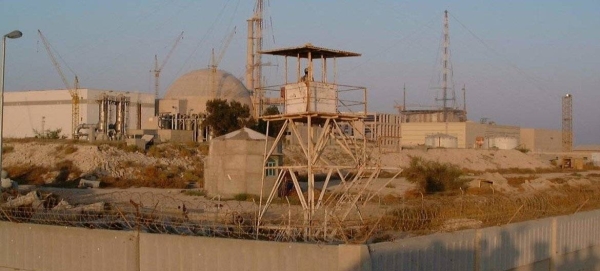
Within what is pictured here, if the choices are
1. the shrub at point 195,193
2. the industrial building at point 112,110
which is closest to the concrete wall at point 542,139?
the industrial building at point 112,110

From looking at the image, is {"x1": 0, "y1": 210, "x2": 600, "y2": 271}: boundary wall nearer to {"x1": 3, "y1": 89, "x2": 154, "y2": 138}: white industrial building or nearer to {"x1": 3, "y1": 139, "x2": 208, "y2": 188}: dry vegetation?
{"x1": 3, "y1": 139, "x2": 208, "y2": 188}: dry vegetation

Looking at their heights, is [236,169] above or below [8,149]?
below

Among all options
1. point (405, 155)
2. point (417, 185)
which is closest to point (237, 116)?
point (405, 155)

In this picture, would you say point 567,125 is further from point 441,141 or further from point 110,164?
A: point 110,164

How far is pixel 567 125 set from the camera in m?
114

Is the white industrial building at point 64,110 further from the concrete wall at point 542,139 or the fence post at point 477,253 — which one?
the fence post at point 477,253

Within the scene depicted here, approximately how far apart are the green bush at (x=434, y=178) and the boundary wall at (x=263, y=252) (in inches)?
1034

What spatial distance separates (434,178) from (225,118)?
108 feet

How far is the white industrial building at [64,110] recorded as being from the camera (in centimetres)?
8150

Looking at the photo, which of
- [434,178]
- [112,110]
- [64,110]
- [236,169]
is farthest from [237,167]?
[64,110]

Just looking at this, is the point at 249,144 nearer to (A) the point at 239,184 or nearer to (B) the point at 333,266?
(A) the point at 239,184

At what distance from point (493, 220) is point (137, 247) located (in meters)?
7.44

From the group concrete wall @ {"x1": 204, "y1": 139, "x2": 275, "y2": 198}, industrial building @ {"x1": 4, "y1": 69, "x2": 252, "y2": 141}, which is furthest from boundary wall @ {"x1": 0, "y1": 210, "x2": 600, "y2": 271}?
industrial building @ {"x1": 4, "y1": 69, "x2": 252, "y2": 141}

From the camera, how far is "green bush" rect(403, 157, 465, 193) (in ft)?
141
